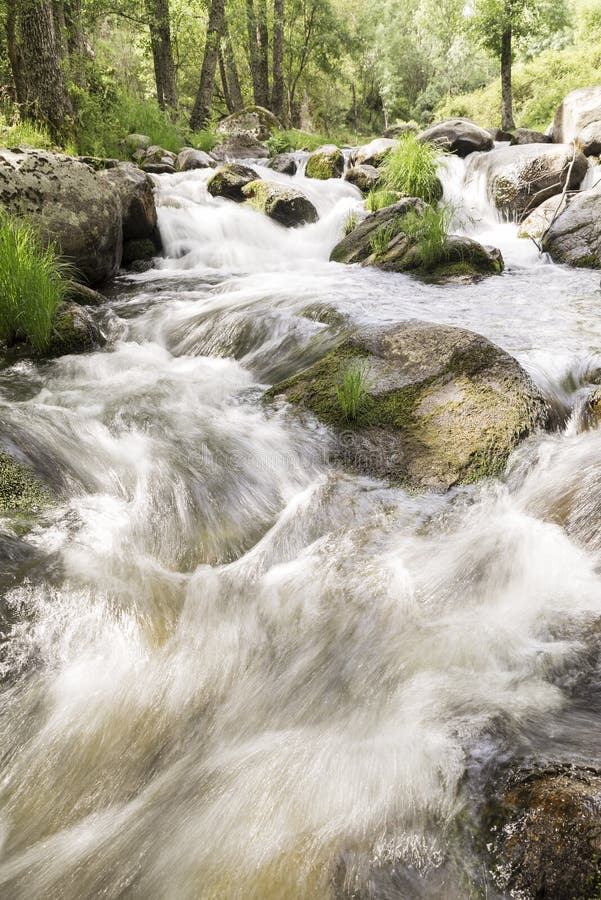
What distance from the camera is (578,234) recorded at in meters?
7.65

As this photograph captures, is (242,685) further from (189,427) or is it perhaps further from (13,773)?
(189,427)

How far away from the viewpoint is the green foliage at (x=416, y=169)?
9344 mm

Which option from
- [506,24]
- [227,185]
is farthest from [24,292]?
[506,24]

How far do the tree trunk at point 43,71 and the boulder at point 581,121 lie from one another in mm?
11020

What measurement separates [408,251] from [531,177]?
5.24m

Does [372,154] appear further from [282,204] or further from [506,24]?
[506,24]

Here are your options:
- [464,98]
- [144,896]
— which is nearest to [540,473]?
[144,896]

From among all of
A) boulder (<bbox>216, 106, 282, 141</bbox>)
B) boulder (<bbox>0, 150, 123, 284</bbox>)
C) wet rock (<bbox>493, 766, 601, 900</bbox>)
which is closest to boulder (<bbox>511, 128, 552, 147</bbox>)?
boulder (<bbox>216, 106, 282, 141</bbox>)

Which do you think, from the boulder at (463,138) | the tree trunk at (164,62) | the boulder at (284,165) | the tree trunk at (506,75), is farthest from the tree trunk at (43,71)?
the tree trunk at (506,75)

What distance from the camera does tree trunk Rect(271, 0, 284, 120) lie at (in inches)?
731

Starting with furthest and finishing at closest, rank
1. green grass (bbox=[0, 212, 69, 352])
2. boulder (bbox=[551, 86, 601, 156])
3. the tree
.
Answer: the tree, boulder (bbox=[551, 86, 601, 156]), green grass (bbox=[0, 212, 69, 352])

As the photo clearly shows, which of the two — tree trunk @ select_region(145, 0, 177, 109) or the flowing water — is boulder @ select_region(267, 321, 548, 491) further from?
tree trunk @ select_region(145, 0, 177, 109)

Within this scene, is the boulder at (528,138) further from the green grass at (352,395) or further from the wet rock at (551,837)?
the wet rock at (551,837)

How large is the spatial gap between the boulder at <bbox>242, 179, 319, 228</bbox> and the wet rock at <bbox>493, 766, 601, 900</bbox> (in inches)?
385
